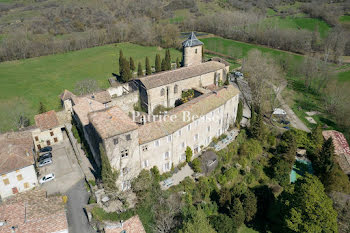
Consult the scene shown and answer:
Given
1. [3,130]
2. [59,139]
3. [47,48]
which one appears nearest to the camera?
[59,139]

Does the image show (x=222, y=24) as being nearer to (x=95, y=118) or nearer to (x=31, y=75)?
(x=31, y=75)

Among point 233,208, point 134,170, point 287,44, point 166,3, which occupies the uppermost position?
point 166,3

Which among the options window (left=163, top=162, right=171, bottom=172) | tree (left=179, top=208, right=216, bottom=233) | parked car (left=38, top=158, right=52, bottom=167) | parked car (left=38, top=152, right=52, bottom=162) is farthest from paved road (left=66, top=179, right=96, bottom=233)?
tree (left=179, top=208, right=216, bottom=233)

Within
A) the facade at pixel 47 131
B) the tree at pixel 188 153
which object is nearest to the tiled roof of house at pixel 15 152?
the facade at pixel 47 131

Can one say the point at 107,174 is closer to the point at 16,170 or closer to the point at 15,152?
the point at 16,170

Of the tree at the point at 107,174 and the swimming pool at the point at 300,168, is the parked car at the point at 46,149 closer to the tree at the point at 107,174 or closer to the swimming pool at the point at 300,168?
the tree at the point at 107,174

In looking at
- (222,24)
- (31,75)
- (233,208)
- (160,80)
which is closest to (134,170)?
(233,208)

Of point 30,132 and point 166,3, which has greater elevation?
point 166,3
